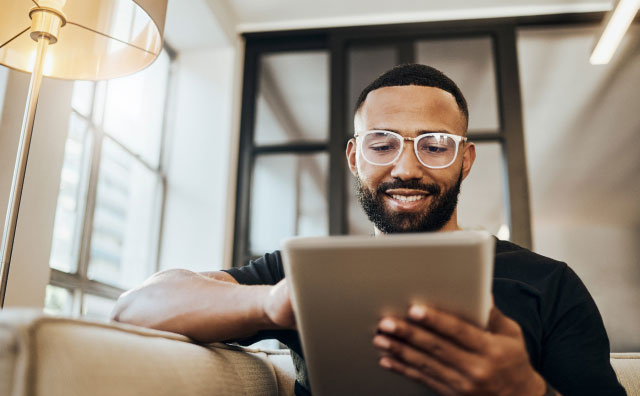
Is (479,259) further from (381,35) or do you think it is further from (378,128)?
(381,35)

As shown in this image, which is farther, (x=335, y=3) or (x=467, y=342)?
(x=335, y=3)

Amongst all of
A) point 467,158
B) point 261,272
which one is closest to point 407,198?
point 467,158

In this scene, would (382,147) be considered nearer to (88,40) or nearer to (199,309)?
(199,309)

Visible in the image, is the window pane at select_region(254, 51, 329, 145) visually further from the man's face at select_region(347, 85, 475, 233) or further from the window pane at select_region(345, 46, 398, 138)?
the man's face at select_region(347, 85, 475, 233)

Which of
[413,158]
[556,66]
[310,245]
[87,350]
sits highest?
[556,66]

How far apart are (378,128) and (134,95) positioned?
2105 millimetres

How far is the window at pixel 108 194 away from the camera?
94.4 inches

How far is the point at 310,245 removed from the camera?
0.58m

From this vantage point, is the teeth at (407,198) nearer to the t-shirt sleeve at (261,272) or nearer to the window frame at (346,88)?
the t-shirt sleeve at (261,272)

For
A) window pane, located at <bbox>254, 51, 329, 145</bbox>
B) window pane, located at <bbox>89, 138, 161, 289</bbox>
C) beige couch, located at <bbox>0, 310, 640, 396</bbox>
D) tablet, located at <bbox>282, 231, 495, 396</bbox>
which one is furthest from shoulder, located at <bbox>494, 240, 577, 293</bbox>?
window pane, located at <bbox>254, 51, 329, 145</bbox>

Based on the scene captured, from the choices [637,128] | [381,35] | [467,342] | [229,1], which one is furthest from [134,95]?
[637,128]

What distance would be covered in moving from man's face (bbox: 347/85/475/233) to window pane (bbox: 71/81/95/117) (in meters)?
1.59

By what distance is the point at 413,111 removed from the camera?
4.37 feet

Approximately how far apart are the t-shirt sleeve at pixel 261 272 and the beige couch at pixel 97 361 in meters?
0.40
